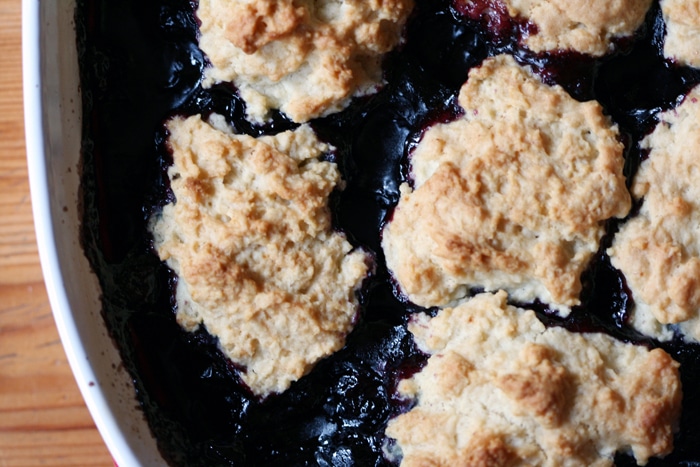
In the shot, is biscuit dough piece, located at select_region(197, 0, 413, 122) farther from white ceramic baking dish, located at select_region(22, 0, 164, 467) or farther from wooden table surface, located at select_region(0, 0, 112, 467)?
wooden table surface, located at select_region(0, 0, 112, 467)

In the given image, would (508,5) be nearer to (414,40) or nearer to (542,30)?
(542,30)

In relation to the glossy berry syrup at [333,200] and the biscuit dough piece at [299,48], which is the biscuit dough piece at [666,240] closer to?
the glossy berry syrup at [333,200]

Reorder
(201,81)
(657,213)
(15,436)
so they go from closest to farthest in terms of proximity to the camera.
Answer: (657,213)
(201,81)
(15,436)

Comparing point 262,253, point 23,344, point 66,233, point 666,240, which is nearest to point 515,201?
point 666,240

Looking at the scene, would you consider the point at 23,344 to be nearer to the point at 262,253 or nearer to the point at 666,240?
the point at 262,253

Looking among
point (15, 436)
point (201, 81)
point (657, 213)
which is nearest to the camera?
point (657, 213)

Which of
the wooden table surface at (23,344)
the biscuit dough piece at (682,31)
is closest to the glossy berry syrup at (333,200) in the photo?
the biscuit dough piece at (682,31)

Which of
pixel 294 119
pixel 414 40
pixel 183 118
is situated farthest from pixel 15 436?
pixel 414 40
